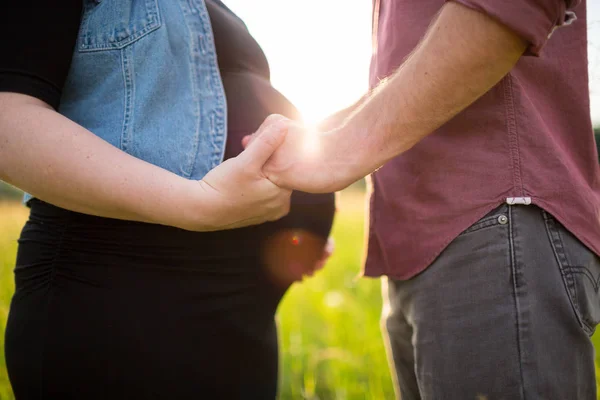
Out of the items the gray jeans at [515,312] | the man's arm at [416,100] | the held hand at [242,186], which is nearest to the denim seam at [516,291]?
the gray jeans at [515,312]

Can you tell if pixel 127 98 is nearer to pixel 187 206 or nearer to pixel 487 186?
pixel 187 206

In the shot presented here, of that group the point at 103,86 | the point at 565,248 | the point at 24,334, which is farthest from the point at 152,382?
the point at 565,248

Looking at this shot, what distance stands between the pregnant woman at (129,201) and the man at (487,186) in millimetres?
185

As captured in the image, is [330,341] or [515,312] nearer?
[515,312]

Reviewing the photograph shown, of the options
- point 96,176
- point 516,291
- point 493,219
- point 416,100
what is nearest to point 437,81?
point 416,100

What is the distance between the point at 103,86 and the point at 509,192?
809 mm

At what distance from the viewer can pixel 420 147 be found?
970 millimetres

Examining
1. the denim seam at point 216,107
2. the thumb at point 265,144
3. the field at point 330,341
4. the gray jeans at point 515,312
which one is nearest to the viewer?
the gray jeans at point 515,312

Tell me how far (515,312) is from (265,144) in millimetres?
541

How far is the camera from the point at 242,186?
3.07 ft

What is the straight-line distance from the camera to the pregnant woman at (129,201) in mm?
864

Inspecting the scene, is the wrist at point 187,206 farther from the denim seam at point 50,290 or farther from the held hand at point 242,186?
the denim seam at point 50,290

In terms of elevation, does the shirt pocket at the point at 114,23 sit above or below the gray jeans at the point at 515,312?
above

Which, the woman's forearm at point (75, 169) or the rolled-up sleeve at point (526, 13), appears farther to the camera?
the woman's forearm at point (75, 169)
